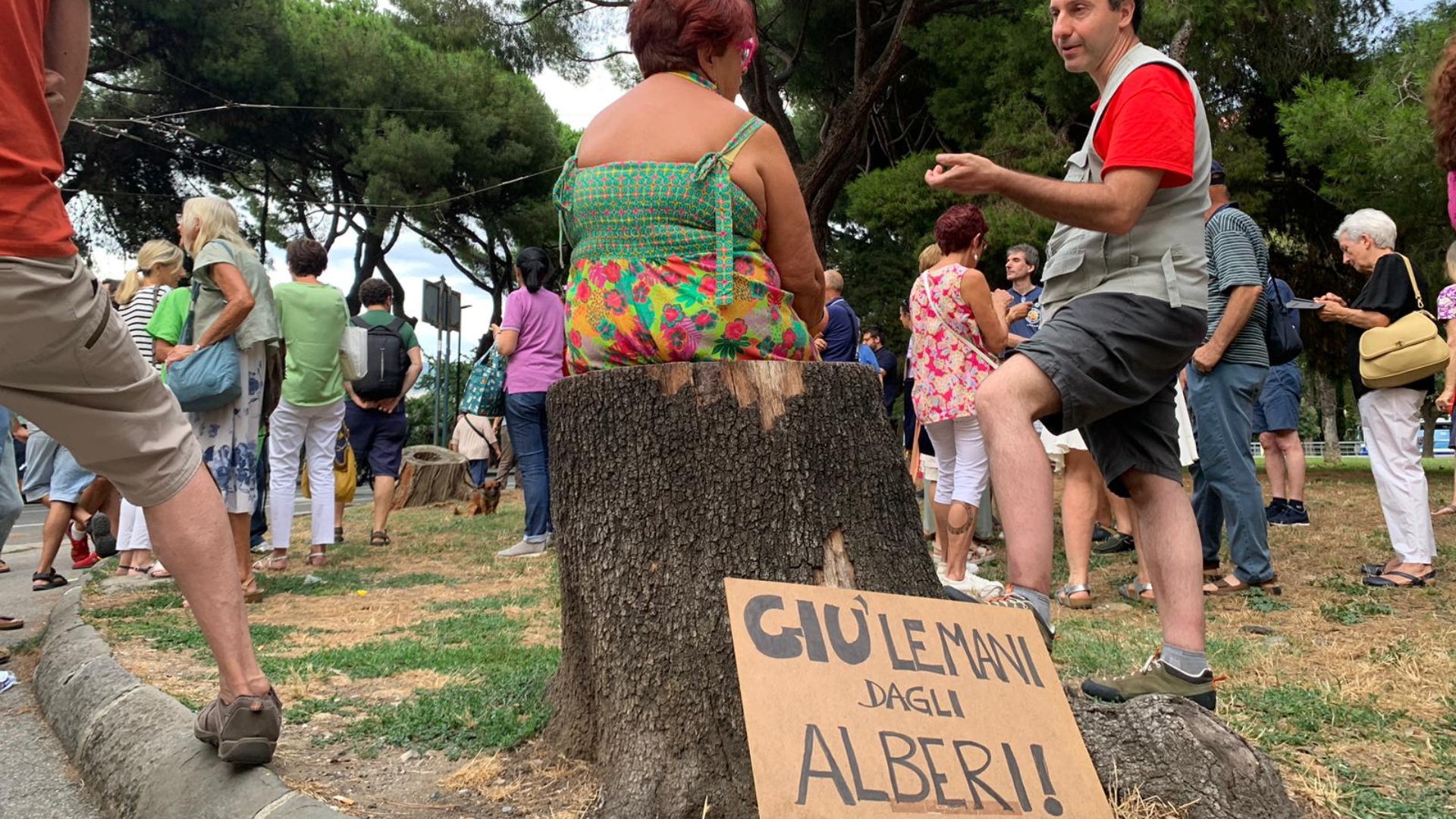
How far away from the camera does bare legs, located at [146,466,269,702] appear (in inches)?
97.6

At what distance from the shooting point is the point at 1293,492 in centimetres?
784

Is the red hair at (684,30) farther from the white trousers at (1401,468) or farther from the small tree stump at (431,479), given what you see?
the small tree stump at (431,479)

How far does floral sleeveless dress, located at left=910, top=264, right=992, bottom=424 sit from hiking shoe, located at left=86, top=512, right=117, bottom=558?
5.56 meters

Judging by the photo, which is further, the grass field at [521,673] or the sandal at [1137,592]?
the sandal at [1137,592]

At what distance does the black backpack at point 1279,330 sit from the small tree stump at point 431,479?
31.2ft

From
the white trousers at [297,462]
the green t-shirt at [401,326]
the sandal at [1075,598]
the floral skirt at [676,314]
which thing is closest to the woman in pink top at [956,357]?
the sandal at [1075,598]

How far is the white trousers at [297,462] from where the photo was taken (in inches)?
250

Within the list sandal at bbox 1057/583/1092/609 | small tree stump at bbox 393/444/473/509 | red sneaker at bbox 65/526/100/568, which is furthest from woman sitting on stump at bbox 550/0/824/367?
small tree stump at bbox 393/444/473/509

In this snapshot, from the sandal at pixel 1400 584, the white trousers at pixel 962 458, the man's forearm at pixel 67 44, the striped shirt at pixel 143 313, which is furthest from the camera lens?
the striped shirt at pixel 143 313

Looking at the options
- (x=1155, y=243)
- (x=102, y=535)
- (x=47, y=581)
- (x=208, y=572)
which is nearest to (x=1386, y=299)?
(x=1155, y=243)

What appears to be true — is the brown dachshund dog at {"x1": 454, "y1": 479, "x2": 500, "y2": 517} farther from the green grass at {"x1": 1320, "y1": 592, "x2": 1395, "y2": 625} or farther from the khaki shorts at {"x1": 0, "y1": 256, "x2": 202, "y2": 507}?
the khaki shorts at {"x1": 0, "y1": 256, "x2": 202, "y2": 507}

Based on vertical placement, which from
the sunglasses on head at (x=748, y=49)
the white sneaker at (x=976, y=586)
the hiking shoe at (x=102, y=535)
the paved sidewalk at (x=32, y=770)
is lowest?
the paved sidewalk at (x=32, y=770)

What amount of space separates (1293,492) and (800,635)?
22.7 feet

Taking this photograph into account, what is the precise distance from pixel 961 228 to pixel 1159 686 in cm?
296
